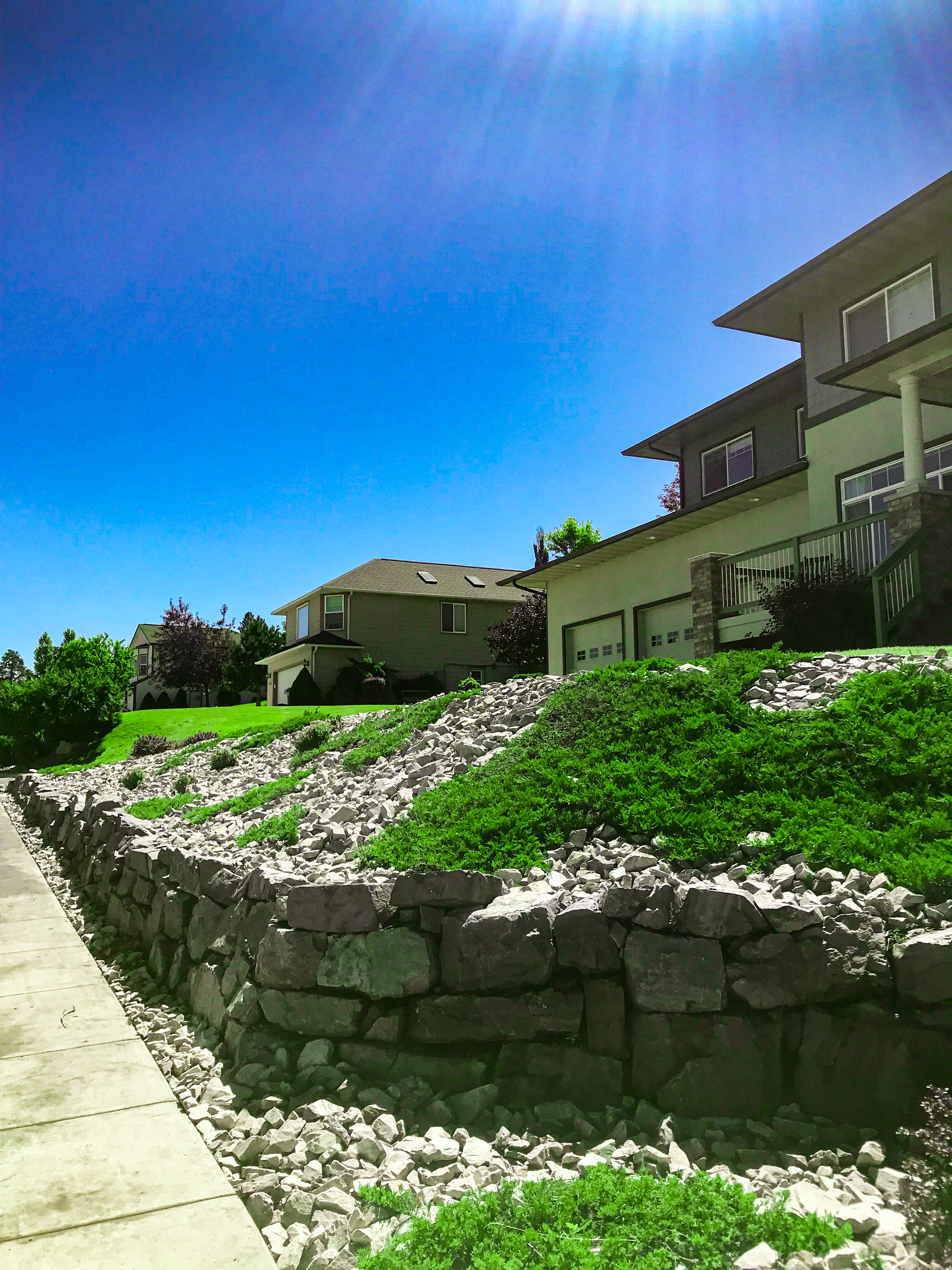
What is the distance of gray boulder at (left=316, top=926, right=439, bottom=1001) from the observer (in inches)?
154

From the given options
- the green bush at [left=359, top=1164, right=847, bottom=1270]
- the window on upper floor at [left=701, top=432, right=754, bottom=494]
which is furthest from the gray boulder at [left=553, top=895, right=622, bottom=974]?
the window on upper floor at [left=701, top=432, right=754, bottom=494]

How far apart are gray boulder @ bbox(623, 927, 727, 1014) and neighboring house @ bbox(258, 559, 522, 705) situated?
27290mm

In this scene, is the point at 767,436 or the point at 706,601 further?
the point at 767,436

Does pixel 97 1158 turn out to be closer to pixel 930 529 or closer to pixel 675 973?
pixel 675 973

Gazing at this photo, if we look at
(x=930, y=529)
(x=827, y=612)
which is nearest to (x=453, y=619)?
(x=827, y=612)

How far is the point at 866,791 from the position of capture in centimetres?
454

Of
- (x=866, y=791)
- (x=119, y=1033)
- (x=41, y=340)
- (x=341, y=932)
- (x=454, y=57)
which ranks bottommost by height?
(x=119, y=1033)

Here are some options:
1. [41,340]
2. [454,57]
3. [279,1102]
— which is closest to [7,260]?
[41,340]

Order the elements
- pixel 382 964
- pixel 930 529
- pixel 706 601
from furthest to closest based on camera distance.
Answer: pixel 706 601 → pixel 930 529 → pixel 382 964

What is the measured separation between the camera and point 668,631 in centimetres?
1734

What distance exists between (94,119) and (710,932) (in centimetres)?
972

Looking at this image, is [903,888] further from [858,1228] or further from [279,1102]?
[279,1102]

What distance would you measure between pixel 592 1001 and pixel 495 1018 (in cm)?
47

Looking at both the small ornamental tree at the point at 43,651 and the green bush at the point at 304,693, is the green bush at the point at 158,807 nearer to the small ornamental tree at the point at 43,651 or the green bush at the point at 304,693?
the green bush at the point at 304,693
